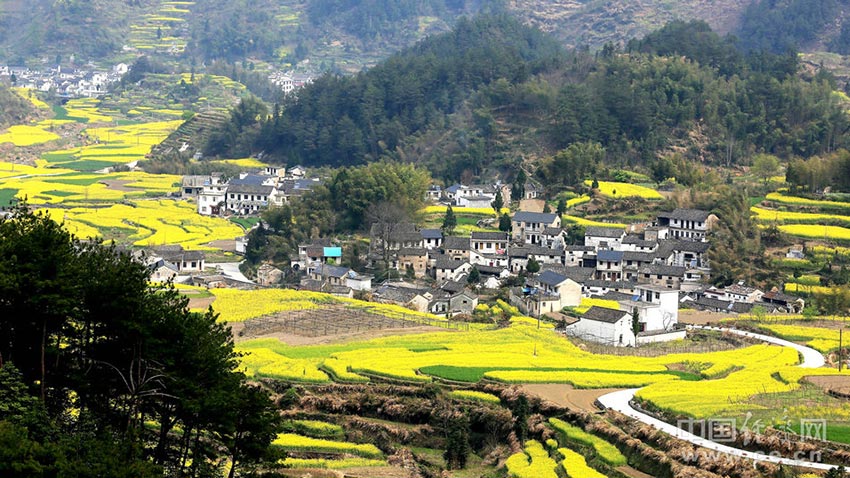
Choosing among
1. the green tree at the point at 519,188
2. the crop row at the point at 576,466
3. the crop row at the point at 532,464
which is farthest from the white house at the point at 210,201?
the crop row at the point at 576,466

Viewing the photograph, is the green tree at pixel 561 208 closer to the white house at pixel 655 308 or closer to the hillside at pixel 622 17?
the white house at pixel 655 308

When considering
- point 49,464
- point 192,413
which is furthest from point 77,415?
point 49,464

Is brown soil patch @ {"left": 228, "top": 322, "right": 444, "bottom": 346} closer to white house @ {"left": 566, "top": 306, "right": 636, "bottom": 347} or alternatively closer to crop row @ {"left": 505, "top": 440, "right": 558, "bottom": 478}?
white house @ {"left": 566, "top": 306, "right": 636, "bottom": 347}

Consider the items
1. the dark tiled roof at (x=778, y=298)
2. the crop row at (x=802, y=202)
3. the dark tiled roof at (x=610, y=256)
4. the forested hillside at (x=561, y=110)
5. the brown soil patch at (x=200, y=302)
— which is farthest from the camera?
the forested hillside at (x=561, y=110)

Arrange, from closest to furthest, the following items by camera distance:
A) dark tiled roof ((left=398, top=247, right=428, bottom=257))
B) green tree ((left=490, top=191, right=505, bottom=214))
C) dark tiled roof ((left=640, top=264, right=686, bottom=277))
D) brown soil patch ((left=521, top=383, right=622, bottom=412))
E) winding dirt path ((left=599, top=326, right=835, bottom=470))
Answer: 1. winding dirt path ((left=599, top=326, right=835, bottom=470))
2. brown soil patch ((left=521, top=383, right=622, bottom=412))
3. dark tiled roof ((left=640, top=264, right=686, bottom=277))
4. dark tiled roof ((left=398, top=247, right=428, bottom=257))
5. green tree ((left=490, top=191, right=505, bottom=214))

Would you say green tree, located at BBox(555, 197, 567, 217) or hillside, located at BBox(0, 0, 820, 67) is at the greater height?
hillside, located at BBox(0, 0, 820, 67)

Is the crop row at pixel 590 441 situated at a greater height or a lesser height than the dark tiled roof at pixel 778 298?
lesser

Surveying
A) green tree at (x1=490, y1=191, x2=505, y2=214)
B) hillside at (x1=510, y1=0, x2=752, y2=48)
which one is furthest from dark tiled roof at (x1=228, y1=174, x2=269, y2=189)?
hillside at (x1=510, y1=0, x2=752, y2=48)
